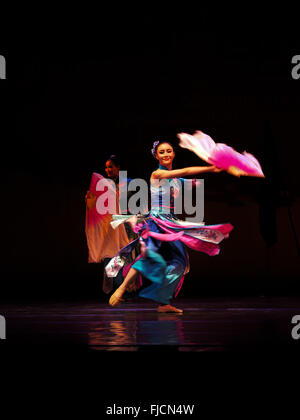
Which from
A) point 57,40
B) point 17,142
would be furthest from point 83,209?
point 57,40

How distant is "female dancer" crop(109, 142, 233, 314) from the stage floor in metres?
0.19

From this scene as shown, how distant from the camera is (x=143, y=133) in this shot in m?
6.90

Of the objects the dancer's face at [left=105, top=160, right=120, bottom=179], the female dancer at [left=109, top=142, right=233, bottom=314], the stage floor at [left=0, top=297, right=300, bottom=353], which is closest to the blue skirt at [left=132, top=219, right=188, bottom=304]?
the female dancer at [left=109, top=142, right=233, bottom=314]

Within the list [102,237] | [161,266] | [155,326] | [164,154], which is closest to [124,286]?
[161,266]

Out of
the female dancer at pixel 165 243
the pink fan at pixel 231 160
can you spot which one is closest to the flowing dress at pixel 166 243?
the female dancer at pixel 165 243

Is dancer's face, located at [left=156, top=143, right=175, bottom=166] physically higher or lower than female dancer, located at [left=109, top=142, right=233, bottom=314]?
higher

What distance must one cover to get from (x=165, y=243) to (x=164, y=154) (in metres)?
0.66

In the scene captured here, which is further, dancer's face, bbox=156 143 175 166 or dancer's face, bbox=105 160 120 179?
dancer's face, bbox=105 160 120 179

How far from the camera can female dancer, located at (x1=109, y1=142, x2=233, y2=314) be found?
190 inches

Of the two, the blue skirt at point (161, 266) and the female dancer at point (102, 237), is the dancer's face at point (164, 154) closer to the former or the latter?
the blue skirt at point (161, 266)

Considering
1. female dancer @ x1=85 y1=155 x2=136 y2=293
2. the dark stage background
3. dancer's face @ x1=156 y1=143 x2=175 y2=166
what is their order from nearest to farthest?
dancer's face @ x1=156 y1=143 x2=175 y2=166
female dancer @ x1=85 y1=155 x2=136 y2=293
the dark stage background

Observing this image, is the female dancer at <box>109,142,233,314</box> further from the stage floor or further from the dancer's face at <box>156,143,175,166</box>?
the stage floor

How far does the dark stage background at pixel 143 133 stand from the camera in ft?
21.8

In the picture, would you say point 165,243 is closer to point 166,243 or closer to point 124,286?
point 166,243
